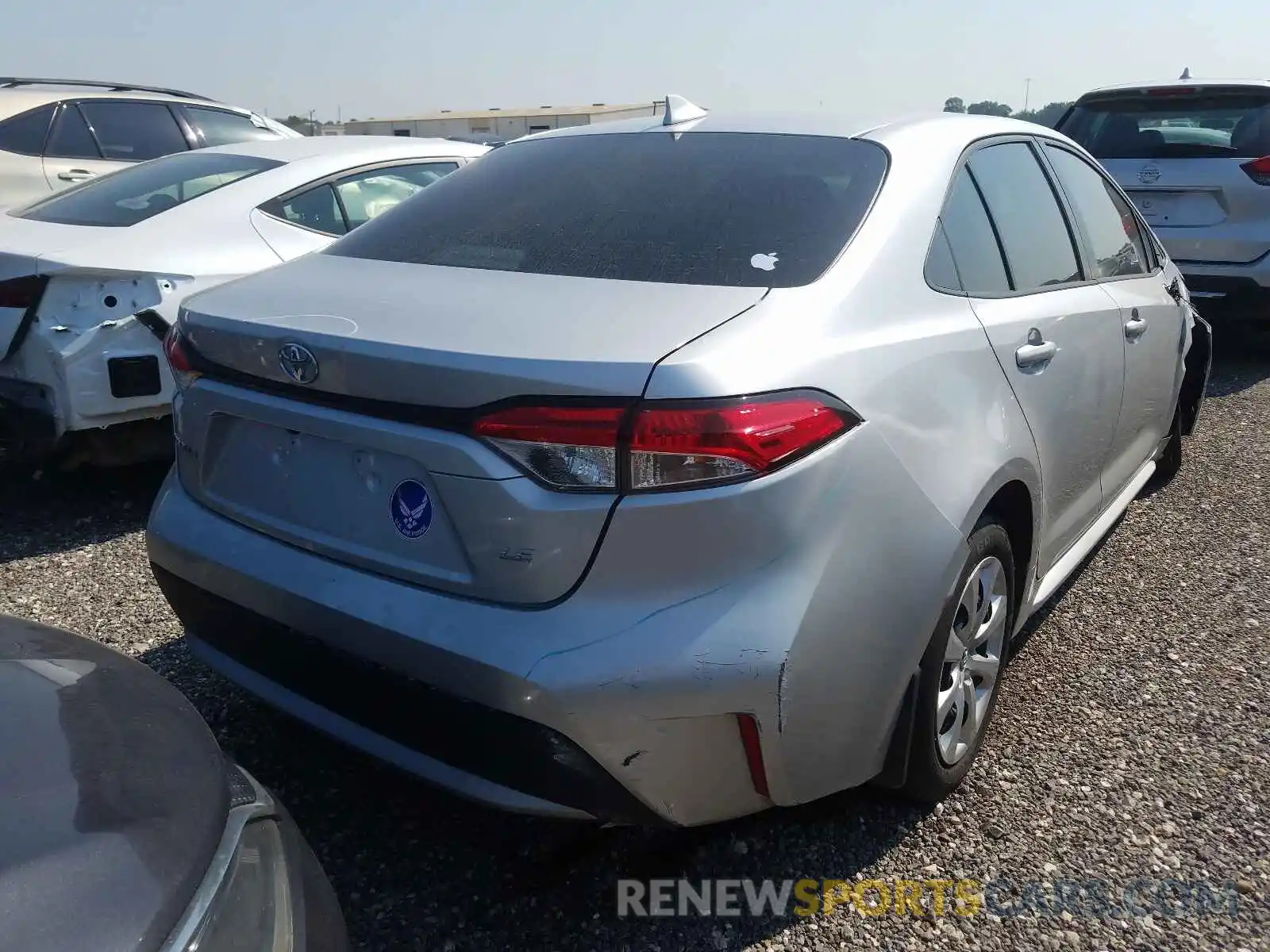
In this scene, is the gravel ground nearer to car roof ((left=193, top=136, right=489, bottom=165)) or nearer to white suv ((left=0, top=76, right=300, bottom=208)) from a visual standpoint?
car roof ((left=193, top=136, right=489, bottom=165))

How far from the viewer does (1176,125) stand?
6.96 meters

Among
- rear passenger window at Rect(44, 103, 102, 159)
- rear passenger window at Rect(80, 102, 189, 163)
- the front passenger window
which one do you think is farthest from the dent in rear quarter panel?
rear passenger window at Rect(44, 103, 102, 159)

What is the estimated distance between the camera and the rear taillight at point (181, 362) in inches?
90.7

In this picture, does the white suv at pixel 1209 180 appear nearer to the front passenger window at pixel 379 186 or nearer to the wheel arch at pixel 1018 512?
the front passenger window at pixel 379 186

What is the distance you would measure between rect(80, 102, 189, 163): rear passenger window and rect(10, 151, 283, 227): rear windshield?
2.24 meters

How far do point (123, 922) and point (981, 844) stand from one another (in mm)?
1862

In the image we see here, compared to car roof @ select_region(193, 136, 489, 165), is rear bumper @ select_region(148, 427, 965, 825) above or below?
below

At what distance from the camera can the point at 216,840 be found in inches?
54.8

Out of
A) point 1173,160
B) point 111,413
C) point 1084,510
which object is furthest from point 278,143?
point 1173,160

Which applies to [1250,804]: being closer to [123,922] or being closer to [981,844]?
[981,844]

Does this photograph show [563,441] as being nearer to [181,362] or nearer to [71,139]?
[181,362]

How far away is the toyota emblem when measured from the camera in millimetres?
2012

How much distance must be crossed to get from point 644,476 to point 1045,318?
1.46 m

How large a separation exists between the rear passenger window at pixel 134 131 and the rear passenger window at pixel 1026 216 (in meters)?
6.05
